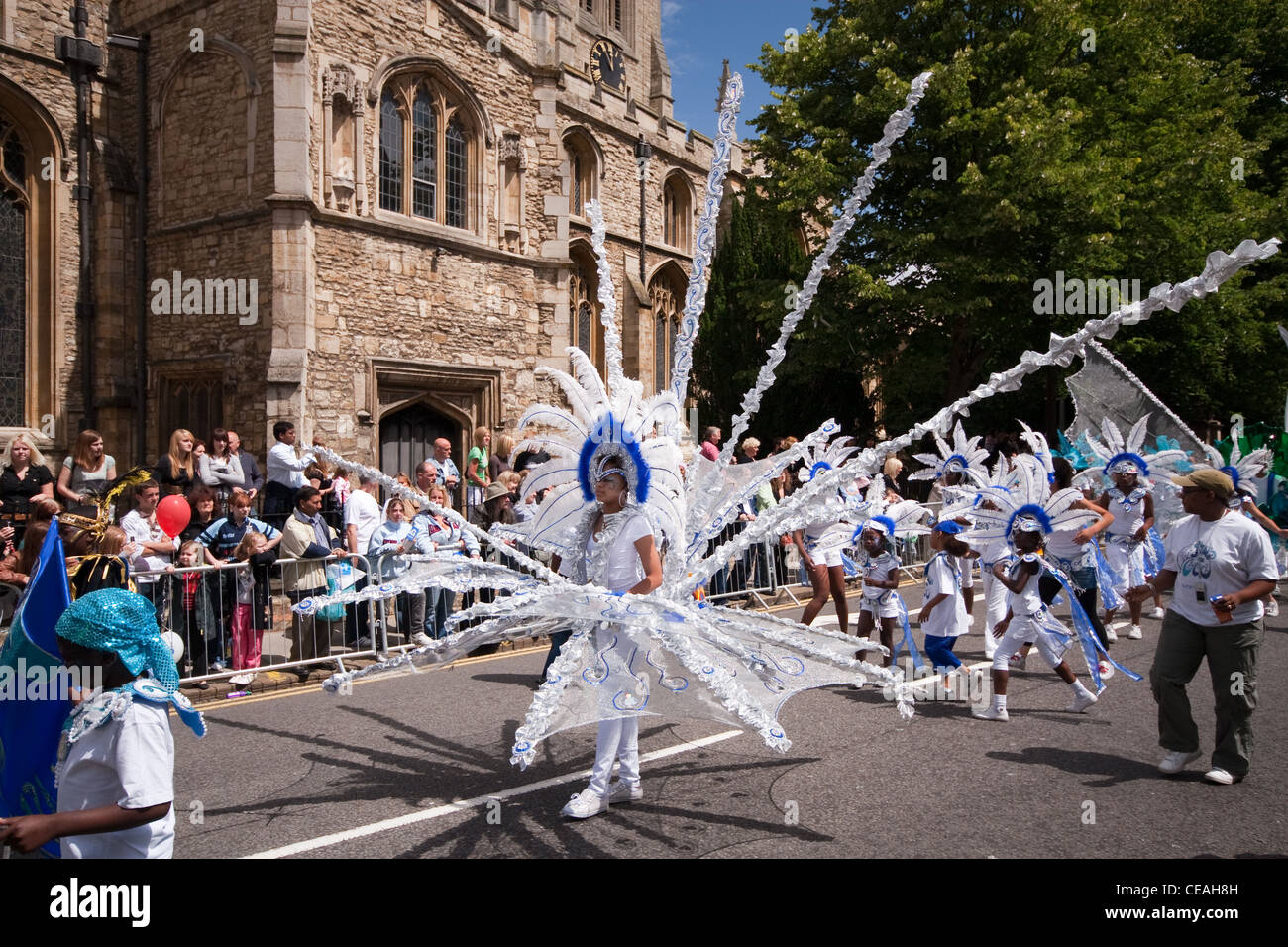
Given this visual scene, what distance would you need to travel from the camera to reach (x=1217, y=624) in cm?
573

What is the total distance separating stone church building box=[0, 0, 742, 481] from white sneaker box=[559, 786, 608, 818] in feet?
39.2

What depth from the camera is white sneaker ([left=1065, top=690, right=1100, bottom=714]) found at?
23.7 feet

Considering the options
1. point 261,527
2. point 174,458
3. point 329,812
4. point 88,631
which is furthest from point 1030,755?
point 174,458

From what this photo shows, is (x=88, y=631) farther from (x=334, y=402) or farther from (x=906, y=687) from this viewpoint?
(x=334, y=402)

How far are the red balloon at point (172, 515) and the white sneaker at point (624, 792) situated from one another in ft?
18.0

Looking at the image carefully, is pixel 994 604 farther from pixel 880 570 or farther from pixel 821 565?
pixel 821 565

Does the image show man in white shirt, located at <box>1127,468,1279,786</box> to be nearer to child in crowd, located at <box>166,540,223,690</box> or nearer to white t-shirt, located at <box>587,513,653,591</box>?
white t-shirt, located at <box>587,513,653,591</box>

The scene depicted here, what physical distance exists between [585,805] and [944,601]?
381 cm

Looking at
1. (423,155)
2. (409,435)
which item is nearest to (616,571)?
(409,435)

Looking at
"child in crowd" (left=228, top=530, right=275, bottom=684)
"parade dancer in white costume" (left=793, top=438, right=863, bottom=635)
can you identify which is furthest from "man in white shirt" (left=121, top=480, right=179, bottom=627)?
"parade dancer in white costume" (left=793, top=438, right=863, bottom=635)

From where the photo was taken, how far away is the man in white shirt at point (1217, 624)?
5621mm

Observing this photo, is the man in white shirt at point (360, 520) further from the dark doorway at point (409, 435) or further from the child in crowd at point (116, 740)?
the dark doorway at point (409, 435)
